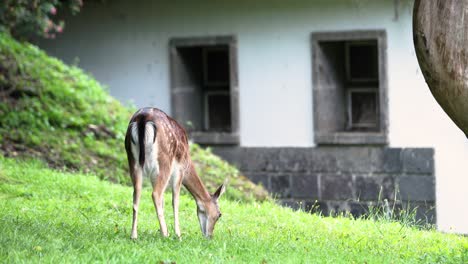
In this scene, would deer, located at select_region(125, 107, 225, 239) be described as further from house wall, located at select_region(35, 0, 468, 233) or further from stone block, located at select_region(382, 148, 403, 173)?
stone block, located at select_region(382, 148, 403, 173)

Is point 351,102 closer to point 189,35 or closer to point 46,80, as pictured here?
point 189,35

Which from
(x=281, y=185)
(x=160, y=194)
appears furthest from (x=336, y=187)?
(x=160, y=194)

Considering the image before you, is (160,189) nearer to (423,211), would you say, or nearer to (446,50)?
(446,50)

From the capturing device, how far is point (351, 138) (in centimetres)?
1573

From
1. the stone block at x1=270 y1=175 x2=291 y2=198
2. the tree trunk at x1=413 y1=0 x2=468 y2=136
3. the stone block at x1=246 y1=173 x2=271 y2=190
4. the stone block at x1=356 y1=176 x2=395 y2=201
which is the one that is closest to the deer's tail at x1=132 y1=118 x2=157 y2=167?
the tree trunk at x1=413 y1=0 x2=468 y2=136

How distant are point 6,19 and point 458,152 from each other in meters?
7.05

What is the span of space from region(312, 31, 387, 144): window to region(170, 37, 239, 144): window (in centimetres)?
143

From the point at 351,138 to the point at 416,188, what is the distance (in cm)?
126

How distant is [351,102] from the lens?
648 inches

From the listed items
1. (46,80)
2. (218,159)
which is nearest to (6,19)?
(46,80)

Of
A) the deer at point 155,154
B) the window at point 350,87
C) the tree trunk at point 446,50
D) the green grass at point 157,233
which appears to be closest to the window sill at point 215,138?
the window at point 350,87

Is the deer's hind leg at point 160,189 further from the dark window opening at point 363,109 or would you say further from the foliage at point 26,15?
the dark window opening at point 363,109

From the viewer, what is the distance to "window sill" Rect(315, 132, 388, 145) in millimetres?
15578

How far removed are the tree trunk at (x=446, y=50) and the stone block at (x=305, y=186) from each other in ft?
27.6
